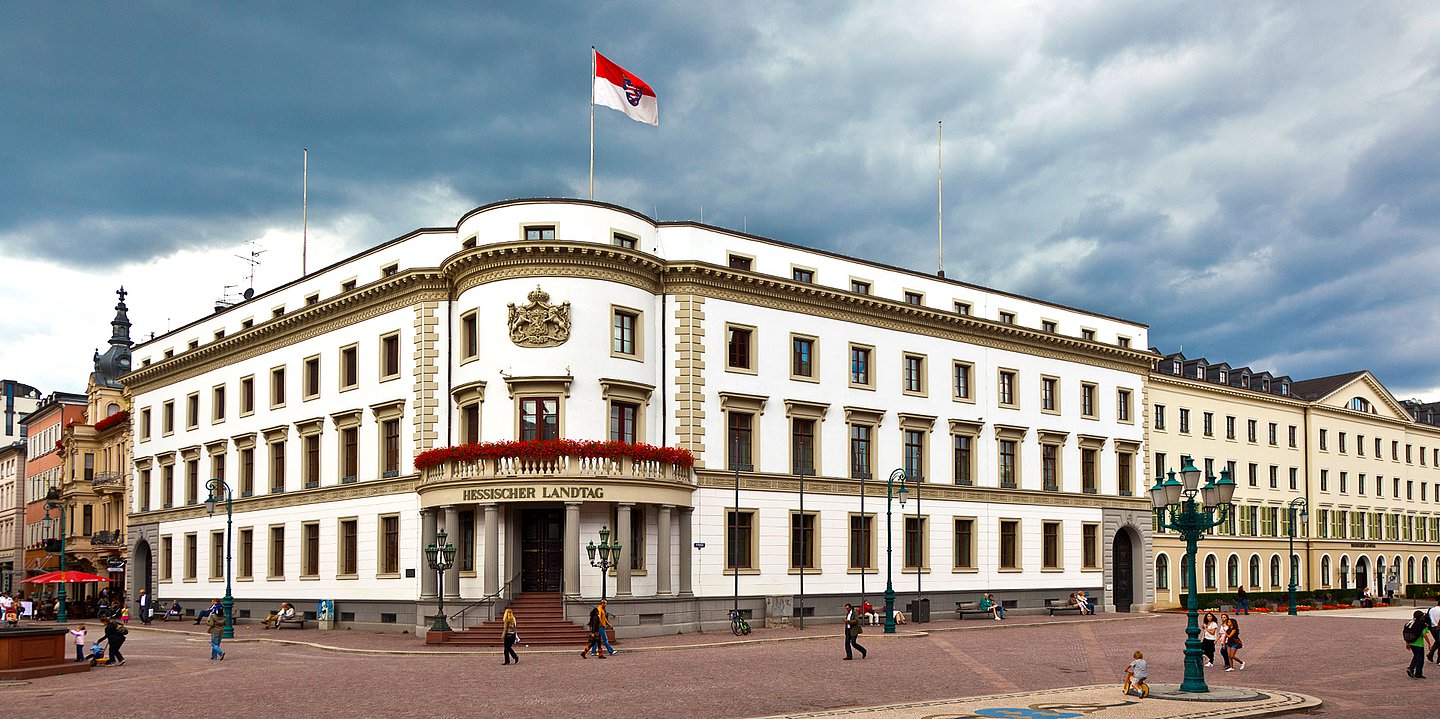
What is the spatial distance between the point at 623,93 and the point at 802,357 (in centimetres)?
1294

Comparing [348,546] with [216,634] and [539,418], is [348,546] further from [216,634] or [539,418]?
[216,634]

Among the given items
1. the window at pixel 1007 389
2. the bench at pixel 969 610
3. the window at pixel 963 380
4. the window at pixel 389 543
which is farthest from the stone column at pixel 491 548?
the window at pixel 1007 389

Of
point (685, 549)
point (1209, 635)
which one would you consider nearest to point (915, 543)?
point (685, 549)

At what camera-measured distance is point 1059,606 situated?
62219 mm

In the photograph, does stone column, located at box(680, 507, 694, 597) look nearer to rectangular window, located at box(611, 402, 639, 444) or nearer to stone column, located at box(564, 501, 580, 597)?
rectangular window, located at box(611, 402, 639, 444)

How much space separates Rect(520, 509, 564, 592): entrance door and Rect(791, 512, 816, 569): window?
396 inches

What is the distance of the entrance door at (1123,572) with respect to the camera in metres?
66.5

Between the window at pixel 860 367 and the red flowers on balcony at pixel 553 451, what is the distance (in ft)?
36.7

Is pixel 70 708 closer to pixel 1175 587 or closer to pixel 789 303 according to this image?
pixel 789 303

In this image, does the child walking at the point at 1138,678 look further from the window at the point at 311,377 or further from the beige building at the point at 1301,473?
the beige building at the point at 1301,473

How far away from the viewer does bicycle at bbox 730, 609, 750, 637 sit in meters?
47.1

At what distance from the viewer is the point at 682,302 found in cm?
5056

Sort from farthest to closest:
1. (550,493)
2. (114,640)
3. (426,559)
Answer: (426,559)
(550,493)
(114,640)

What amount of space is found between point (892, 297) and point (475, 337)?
18823 millimetres
